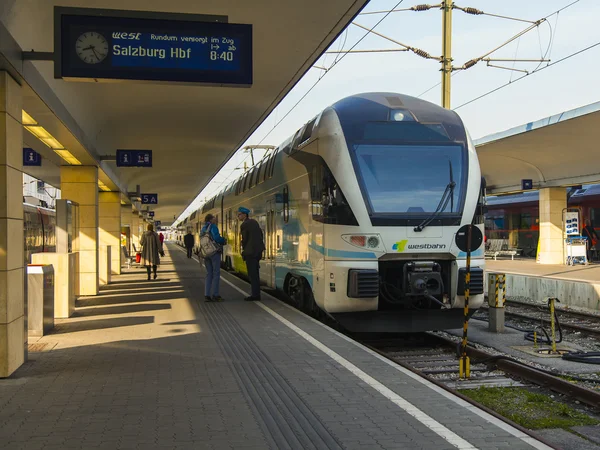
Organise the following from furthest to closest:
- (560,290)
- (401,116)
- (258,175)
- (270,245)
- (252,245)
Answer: (560,290), (258,175), (270,245), (252,245), (401,116)

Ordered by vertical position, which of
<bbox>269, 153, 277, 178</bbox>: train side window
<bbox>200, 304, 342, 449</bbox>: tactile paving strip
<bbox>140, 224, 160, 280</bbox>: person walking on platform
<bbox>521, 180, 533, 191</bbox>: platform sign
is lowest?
<bbox>200, 304, 342, 449</bbox>: tactile paving strip

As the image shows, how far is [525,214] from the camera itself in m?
35.0

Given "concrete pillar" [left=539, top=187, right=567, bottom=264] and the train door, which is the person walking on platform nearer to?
the train door

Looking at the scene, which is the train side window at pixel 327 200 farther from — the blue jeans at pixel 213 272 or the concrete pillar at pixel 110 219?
the concrete pillar at pixel 110 219

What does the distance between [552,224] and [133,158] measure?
1832 centimetres

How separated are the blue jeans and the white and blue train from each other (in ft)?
12.4

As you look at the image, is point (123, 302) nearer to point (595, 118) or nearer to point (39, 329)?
point (39, 329)

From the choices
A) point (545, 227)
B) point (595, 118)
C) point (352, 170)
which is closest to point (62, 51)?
point (352, 170)

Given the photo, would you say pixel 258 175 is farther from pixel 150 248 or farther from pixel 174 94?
pixel 150 248

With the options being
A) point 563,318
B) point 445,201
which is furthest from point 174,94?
point 563,318

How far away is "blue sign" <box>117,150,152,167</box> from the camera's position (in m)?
16.1

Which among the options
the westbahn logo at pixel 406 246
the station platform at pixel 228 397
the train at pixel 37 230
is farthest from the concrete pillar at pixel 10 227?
the train at pixel 37 230

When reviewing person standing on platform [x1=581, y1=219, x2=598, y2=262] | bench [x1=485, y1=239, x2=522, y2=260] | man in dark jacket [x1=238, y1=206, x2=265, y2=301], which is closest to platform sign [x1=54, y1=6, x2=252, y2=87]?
man in dark jacket [x1=238, y1=206, x2=265, y2=301]

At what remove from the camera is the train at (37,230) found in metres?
23.0
